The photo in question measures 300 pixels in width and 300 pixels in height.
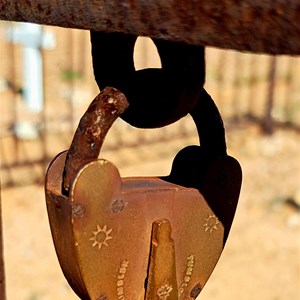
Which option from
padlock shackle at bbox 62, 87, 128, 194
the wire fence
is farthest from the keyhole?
padlock shackle at bbox 62, 87, 128, 194

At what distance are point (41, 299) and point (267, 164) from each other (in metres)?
3.07

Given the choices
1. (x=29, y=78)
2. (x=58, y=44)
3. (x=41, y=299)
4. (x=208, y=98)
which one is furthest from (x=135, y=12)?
(x=58, y=44)

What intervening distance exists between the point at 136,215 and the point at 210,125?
141mm

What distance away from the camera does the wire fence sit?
240 inches

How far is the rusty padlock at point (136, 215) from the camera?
0.68 metres

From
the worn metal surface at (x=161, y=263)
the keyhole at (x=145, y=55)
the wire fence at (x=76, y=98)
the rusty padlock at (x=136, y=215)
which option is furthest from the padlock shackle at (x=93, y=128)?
the keyhole at (x=145, y=55)

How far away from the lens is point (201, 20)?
21.3 inches

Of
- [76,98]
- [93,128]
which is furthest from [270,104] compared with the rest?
[93,128]

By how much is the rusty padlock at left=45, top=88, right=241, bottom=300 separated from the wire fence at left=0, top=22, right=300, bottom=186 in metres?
4.98

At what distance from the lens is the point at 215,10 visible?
53cm

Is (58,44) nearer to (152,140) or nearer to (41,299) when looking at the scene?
(152,140)

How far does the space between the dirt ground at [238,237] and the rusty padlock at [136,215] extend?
3.48m

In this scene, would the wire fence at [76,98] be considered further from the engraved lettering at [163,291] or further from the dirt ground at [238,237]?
the engraved lettering at [163,291]

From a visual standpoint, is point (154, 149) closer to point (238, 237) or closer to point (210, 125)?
point (238, 237)
